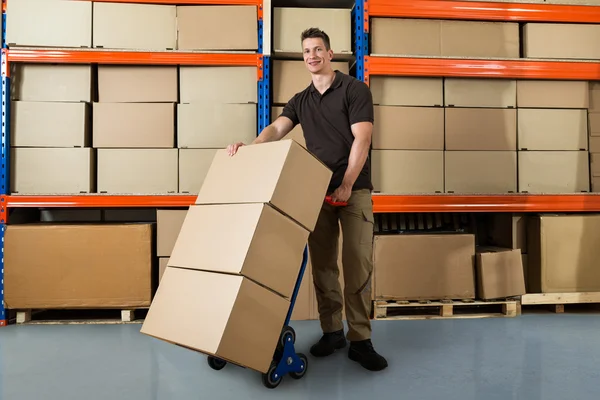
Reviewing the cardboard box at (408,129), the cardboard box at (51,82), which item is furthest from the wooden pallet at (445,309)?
the cardboard box at (51,82)

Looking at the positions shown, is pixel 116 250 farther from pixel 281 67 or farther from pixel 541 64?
pixel 541 64

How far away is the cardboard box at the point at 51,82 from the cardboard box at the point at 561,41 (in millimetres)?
3514

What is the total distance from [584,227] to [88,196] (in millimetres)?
3894

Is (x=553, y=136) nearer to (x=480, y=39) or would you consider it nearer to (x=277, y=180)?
(x=480, y=39)

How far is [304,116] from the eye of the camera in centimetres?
264

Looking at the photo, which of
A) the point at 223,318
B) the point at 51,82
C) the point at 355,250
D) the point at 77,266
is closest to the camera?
the point at 223,318

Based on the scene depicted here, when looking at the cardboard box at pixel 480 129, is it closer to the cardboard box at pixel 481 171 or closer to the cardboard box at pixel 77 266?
the cardboard box at pixel 481 171

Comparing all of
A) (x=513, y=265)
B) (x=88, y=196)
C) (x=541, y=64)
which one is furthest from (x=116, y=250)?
(x=541, y=64)

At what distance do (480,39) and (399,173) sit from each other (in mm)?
1292

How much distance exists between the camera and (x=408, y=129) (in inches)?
138

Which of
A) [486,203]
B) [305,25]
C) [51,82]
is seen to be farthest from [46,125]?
[486,203]

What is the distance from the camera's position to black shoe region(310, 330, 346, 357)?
258cm

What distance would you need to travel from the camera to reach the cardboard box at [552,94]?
3609 mm

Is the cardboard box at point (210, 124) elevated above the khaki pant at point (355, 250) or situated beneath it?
elevated above
